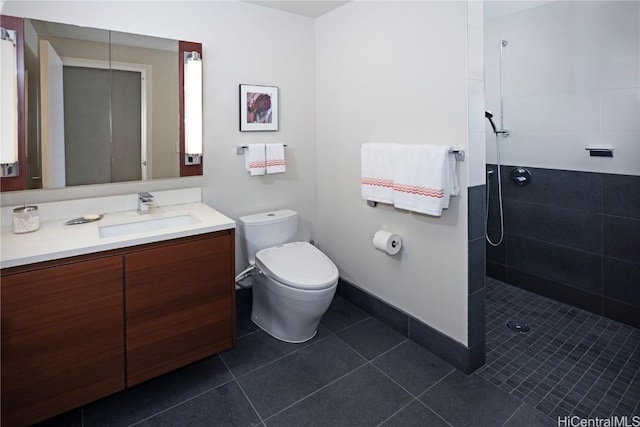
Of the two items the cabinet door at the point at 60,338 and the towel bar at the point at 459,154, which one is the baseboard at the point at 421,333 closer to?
the towel bar at the point at 459,154

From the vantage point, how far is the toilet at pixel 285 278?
2.10 m

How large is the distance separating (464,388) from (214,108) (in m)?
2.18

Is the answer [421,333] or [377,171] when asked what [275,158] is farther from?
[421,333]

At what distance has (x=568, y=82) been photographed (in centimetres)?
256

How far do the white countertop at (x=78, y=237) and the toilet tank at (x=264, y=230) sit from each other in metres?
0.40

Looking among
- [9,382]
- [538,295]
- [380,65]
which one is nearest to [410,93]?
[380,65]

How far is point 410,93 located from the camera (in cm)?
216

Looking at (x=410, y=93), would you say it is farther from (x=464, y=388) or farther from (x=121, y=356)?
(x=121, y=356)

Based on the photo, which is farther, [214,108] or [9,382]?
[214,108]

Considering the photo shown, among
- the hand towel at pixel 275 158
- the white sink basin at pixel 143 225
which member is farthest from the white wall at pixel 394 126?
the white sink basin at pixel 143 225

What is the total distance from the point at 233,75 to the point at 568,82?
229 cm

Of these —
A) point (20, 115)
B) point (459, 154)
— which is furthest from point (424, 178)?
point (20, 115)

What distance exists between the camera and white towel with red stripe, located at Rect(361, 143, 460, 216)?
74.9 inches

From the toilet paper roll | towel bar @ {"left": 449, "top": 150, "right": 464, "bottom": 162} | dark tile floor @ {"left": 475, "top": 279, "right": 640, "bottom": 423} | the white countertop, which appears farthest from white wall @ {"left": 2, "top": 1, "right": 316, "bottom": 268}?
dark tile floor @ {"left": 475, "top": 279, "right": 640, "bottom": 423}
